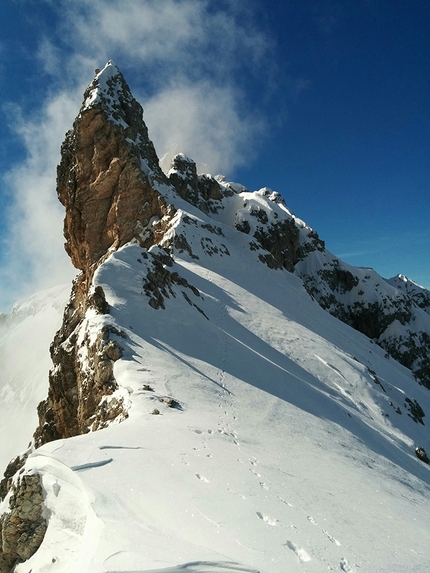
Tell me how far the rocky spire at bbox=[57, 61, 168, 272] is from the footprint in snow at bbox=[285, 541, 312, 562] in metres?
43.0

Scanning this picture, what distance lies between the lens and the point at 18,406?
458 ft

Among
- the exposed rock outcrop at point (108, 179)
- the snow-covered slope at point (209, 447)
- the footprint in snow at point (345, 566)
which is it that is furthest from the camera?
the exposed rock outcrop at point (108, 179)

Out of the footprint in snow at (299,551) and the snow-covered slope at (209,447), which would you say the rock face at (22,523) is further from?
the footprint in snow at (299,551)

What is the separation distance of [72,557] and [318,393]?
2195 centimetres

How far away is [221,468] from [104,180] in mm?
45432

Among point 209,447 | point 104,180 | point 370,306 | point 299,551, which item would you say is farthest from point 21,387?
point 299,551

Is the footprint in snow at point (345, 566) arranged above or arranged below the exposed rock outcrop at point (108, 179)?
below

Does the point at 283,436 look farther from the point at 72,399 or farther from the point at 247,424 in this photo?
the point at 72,399

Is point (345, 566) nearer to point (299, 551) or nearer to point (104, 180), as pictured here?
point (299, 551)

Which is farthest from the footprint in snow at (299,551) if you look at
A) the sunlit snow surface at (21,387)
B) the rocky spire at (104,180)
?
the sunlit snow surface at (21,387)

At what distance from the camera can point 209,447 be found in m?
10.3

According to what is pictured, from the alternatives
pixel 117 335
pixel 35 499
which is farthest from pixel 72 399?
pixel 35 499

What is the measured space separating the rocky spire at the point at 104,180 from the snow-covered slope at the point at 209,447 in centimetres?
1005

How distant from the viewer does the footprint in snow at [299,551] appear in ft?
19.4
